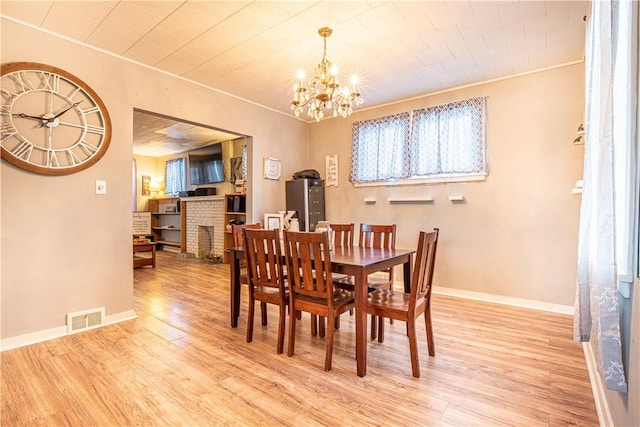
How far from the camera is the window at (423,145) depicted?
380cm

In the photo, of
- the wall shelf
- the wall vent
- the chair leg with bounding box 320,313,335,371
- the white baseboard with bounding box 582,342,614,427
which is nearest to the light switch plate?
the wall vent

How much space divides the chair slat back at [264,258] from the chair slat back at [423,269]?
944mm

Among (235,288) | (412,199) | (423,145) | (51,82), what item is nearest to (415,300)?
(235,288)

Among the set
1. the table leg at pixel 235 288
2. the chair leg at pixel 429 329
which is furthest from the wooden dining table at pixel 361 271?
the table leg at pixel 235 288

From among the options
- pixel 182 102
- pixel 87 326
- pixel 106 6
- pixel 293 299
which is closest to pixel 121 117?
pixel 182 102

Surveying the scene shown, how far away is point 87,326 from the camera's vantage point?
9.23 ft

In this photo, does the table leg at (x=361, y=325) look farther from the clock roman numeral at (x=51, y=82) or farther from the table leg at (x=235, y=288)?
the clock roman numeral at (x=51, y=82)

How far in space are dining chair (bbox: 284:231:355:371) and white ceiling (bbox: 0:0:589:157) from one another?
5.67 feet

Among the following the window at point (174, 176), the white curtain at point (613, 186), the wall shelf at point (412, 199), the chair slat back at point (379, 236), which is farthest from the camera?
the window at point (174, 176)

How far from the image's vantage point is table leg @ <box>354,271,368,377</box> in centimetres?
201

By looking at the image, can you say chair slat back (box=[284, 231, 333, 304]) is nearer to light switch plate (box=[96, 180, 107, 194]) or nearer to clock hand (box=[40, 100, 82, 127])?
light switch plate (box=[96, 180, 107, 194])

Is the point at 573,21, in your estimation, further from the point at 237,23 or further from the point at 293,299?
the point at 293,299

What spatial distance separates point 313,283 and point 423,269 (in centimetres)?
75

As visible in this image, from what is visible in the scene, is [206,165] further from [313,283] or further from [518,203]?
[518,203]
